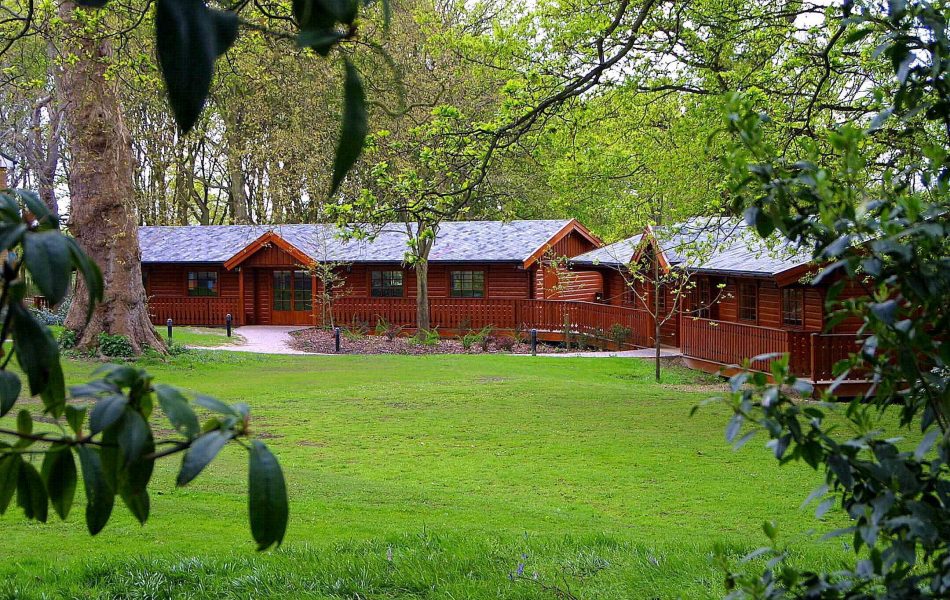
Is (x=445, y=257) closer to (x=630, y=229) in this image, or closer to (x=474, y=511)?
(x=630, y=229)

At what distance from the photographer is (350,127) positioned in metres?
1.25

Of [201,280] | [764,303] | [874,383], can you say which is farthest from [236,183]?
[874,383]

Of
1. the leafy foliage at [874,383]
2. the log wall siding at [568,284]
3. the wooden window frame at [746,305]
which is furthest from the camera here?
the log wall siding at [568,284]

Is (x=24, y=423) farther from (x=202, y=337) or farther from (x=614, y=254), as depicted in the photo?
(x=202, y=337)

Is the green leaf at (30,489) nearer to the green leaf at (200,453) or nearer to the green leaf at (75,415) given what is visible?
the green leaf at (75,415)

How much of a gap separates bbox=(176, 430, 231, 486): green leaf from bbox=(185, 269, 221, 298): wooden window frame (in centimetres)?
3795

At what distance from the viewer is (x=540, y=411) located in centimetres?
1748

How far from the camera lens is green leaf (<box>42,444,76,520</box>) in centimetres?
137

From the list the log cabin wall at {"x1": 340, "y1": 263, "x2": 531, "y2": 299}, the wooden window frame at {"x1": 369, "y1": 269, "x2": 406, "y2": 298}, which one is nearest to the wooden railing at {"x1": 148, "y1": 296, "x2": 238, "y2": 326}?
the log cabin wall at {"x1": 340, "y1": 263, "x2": 531, "y2": 299}

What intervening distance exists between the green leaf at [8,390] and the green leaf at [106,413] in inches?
6.9

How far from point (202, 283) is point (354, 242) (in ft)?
22.1

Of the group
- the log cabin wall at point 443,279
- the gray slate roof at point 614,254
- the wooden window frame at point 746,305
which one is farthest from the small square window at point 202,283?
the wooden window frame at point 746,305

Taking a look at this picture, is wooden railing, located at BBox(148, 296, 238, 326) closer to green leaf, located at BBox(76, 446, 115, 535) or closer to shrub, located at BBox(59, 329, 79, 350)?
shrub, located at BBox(59, 329, 79, 350)

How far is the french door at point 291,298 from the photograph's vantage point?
37128 millimetres
